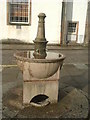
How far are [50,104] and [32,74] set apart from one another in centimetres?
93

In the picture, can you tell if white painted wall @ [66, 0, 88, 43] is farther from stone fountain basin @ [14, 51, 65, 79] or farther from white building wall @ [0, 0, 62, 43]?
stone fountain basin @ [14, 51, 65, 79]

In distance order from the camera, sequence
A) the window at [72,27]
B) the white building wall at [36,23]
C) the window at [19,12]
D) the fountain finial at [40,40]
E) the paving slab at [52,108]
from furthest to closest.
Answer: the window at [72,27]
the window at [19,12]
the white building wall at [36,23]
the fountain finial at [40,40]
the paving slab at [52,108]

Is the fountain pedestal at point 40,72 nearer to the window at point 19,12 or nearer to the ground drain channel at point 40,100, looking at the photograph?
the ground drain channel at point 40,100

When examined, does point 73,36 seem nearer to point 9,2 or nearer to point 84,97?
point 9,2

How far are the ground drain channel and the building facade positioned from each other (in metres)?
11.1

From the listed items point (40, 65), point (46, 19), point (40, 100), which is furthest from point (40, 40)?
point (46, 19)

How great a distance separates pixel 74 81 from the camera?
6684 millimetres

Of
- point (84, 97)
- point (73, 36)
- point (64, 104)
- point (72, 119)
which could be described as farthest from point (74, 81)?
point (73, 36)

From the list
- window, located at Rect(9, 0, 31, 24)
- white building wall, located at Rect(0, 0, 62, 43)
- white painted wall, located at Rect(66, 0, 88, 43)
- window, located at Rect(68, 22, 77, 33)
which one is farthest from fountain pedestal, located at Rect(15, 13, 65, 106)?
window, located at Rect(68, 22, 77, 33)

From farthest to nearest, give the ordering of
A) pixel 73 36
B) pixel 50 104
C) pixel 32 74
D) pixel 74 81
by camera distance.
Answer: pixel 73 36 < pixel 74 81 < pixel 50 104 < pixel 32 74

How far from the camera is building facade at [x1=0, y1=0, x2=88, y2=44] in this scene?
15.2 meters

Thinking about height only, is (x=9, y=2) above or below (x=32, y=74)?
above

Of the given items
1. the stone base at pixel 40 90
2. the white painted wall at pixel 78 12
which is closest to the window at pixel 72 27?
the white painted wall at pixel 78 12

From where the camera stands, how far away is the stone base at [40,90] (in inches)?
177
